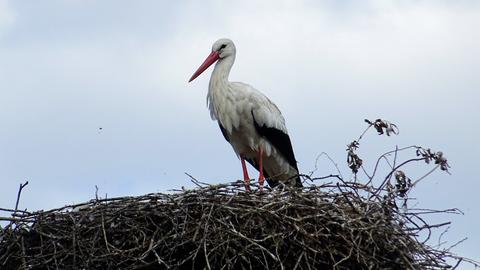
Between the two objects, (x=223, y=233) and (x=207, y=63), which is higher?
(x=207, y=63)

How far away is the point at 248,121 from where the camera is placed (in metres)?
8.57

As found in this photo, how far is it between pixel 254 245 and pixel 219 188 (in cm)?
43

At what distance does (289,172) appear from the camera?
351 inches

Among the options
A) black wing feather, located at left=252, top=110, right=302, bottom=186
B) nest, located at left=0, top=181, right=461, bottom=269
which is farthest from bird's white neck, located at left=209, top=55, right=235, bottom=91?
nest, located at left=0, top=181, right=461, bottom=269

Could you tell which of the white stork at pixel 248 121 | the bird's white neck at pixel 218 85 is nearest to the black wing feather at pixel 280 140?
the white stork at pixel 248 121

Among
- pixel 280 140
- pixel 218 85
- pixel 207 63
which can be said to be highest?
pixel 207 63

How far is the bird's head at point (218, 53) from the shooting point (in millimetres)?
8820

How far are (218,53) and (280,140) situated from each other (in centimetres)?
74

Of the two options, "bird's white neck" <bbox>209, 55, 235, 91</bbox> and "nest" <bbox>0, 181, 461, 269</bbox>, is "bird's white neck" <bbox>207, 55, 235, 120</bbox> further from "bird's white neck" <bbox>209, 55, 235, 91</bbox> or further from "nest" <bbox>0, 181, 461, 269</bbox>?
"nest" <bbox>0, 181, 461, 269</bbox>

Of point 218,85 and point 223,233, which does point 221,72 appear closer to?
point 218,85

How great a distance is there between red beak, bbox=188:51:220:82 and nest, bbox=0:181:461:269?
2.12 metres

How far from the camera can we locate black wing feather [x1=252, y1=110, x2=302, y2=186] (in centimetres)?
859

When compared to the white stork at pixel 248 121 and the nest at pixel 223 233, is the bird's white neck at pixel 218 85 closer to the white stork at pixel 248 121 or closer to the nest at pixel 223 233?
the white stork at pixel 248 121

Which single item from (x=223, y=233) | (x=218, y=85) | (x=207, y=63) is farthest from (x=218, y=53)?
(x=223, y=233)
